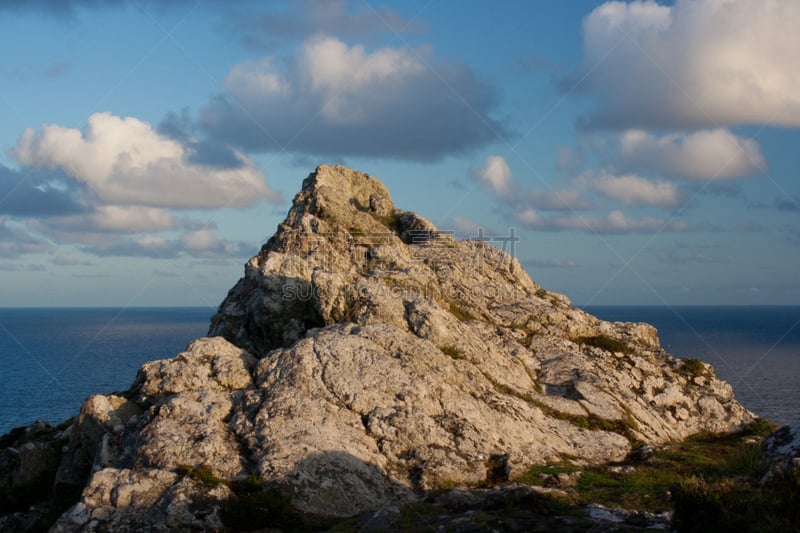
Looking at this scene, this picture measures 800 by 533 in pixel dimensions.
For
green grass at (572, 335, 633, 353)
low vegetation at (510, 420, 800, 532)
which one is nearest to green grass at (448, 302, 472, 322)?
green grass at (572, 335, 633, 353)

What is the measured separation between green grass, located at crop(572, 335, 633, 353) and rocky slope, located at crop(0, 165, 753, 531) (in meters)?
0.14

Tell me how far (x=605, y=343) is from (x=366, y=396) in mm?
20358

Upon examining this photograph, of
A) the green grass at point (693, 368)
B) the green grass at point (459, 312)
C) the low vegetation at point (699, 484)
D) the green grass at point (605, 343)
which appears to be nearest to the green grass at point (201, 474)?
the low vegetation at point (699, 484)

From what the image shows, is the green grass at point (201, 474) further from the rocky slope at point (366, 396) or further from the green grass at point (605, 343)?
the green grass at point (605, 343)

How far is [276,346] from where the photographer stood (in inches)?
1699

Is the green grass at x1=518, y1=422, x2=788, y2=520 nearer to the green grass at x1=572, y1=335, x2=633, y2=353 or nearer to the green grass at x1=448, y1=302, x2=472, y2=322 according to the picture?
the green grass at x1=572, y1=335, x2=633, y2=353

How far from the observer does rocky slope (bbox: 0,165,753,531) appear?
25469 millimetres

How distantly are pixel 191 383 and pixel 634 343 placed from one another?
29.7 metres

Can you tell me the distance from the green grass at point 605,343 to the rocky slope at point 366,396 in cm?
14

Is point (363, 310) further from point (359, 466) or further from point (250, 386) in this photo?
point (359, 466)

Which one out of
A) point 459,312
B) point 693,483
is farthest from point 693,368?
point 693,483

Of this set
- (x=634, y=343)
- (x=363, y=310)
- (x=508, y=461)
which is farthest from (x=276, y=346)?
(x=634, y=343)

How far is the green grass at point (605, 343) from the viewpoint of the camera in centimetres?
4250

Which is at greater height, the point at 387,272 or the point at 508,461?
the point at 387,272
